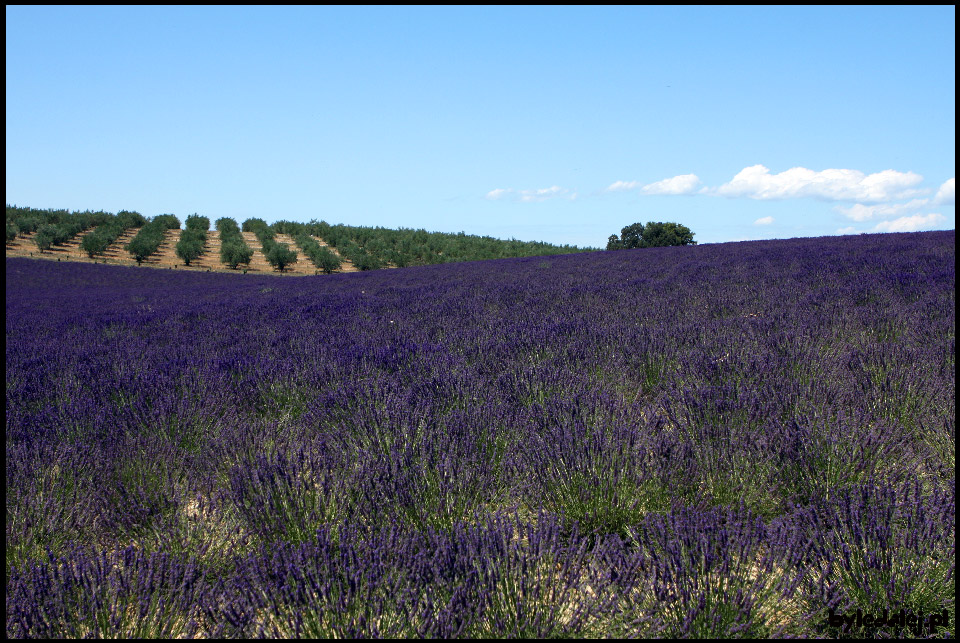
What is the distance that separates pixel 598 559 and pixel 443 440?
0.77 metres

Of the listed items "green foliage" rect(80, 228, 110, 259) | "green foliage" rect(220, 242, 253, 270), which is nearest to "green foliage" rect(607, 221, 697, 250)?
"green foliage" rect(220, 242, 253, 270)

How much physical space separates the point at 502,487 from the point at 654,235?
133 feet

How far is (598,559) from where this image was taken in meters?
1.41

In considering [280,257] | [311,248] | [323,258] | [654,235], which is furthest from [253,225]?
[654,235]

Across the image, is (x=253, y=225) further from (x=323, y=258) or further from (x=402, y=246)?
(x=323, y=258)

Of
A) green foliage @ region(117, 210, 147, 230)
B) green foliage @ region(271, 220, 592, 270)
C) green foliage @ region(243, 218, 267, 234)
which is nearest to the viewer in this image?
green foliage @ region(271, 220, 592, 270)

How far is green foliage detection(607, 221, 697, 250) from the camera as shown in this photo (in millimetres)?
39000

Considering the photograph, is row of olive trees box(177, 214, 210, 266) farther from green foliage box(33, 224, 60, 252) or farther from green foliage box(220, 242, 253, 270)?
green foliage box(33, 224, 60, 252)

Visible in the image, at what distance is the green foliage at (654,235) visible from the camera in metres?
39.0

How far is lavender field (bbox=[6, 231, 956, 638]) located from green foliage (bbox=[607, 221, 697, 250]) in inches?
1462

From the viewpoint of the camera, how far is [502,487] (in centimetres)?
195

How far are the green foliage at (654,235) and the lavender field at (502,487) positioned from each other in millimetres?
37132

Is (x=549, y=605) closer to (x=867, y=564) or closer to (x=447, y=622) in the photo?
(x=447, y=622)

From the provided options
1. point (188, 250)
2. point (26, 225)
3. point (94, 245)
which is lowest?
point (188, 250)
